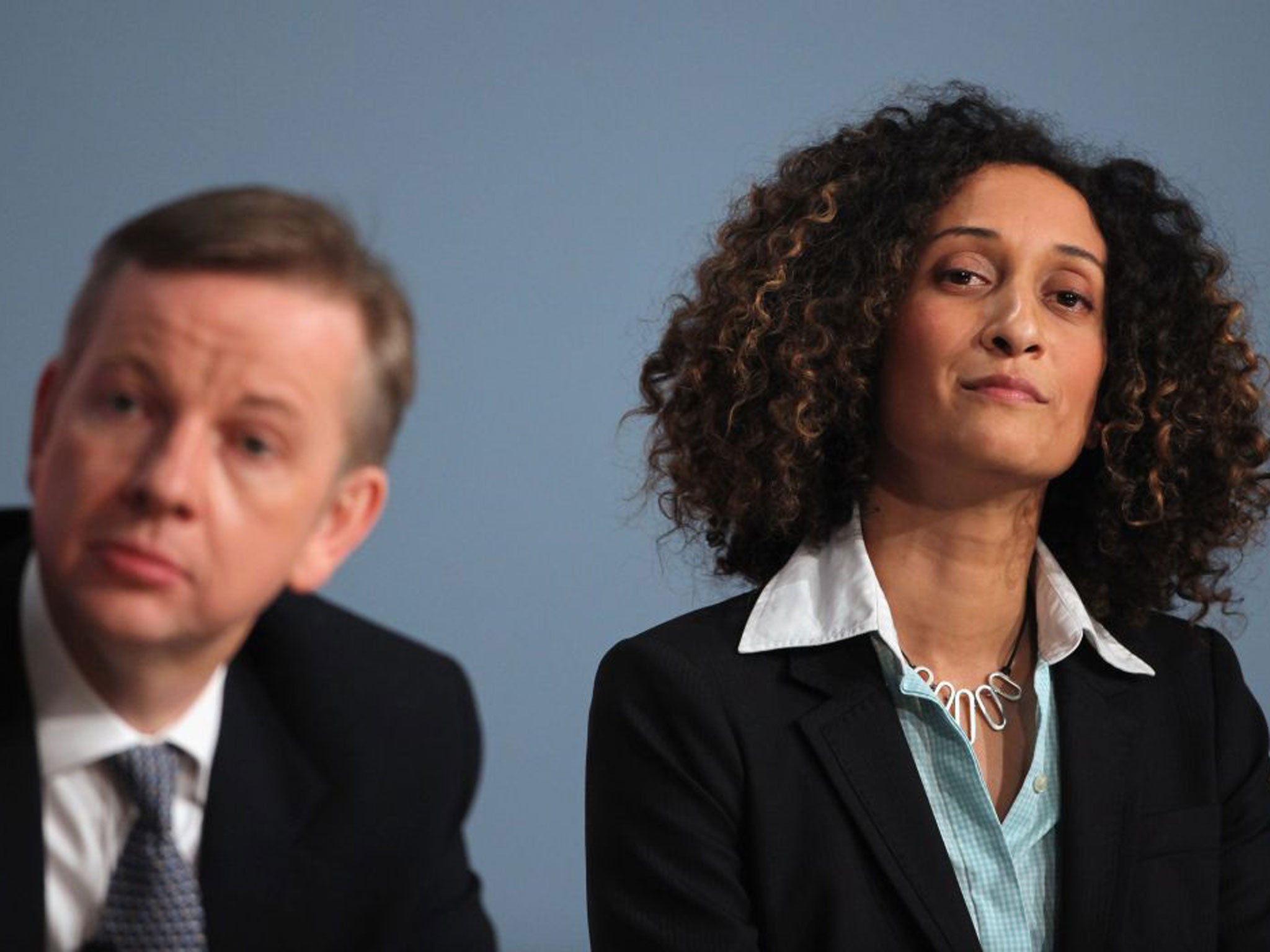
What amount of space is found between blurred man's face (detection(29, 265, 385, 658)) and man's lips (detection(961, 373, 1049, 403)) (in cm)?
109

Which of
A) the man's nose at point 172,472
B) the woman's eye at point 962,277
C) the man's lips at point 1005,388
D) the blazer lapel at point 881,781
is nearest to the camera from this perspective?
the man's nose at point 172,472

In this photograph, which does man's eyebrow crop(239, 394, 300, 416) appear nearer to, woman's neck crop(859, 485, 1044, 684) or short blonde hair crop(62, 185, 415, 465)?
short blonde hair crop(62, 185, 415, 465)

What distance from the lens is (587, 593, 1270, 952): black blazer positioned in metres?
2.10

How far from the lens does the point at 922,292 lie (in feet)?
7.66

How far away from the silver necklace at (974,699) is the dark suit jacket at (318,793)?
2.75 ft

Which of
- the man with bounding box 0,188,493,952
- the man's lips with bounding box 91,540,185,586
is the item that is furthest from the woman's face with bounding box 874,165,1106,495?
the man's lips with bounding box 91,540,185,586

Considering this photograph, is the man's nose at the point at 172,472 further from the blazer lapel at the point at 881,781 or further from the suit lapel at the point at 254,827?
the blazer lapel at the point at 881,781

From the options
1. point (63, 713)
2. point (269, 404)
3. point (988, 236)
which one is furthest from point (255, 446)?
point (988, 236)

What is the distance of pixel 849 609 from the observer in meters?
2.26

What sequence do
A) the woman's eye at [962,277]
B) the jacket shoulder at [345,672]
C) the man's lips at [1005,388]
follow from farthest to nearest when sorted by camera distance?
the woman's eye at [962,277] → the man's lips at [1005,388] → the jacket shoulder at [345,672]

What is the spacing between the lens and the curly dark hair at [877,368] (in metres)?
2.38

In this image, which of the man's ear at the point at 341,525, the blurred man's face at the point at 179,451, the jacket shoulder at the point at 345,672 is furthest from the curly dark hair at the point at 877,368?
the blurred man's face at the point at 179,451

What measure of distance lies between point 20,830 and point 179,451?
295 mm

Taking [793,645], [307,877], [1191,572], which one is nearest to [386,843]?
[307,877]
